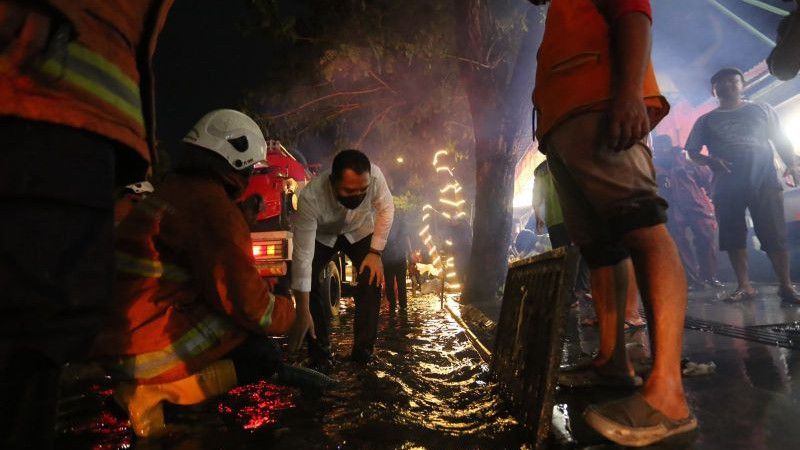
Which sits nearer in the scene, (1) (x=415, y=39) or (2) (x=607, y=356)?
(2) (x=607, y=356)

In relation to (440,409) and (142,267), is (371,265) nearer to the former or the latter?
(440,409)

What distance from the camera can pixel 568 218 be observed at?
2328 millimetres

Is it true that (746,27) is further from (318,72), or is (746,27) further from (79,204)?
(79,204)

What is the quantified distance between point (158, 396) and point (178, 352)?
21 cm

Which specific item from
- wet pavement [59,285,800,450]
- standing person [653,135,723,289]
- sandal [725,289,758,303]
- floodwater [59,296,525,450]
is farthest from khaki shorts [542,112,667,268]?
Result: standing person [653,135,723,289]

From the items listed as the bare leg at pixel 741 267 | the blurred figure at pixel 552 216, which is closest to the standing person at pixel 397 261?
the blurred figure at pixel 552 216

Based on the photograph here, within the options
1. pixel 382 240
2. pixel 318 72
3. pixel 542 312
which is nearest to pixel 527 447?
pixel 542 312

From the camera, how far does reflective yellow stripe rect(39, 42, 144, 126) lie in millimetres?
1015

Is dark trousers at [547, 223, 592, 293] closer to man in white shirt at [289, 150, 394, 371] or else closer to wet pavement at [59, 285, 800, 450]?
wet pavement at [59, 285, 800, 450]

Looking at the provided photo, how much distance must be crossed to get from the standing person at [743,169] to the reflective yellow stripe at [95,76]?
5760 millimetres

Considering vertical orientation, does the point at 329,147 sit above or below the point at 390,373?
above

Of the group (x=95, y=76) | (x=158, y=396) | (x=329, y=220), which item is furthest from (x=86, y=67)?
(x=329, y=220)

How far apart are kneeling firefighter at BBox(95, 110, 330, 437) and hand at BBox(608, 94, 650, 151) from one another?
69.5 inches

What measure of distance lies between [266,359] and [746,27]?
12598 millimetres
